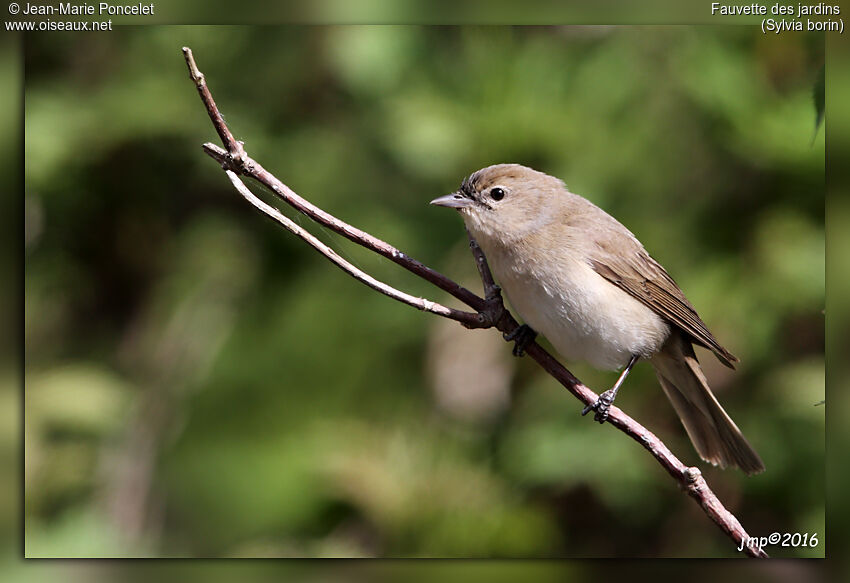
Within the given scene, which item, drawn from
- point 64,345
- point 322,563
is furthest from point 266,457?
point 64,345

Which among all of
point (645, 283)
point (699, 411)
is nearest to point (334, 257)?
point (645, 283)

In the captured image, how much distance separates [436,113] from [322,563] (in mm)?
1774

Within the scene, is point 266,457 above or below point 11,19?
below

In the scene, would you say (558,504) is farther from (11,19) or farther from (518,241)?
(11,19)

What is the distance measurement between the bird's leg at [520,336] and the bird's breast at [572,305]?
43 mm

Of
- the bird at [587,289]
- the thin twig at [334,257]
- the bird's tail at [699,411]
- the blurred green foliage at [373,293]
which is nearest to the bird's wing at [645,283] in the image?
the bird at [587,289]

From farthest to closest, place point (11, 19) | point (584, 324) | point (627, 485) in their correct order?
point (627, 485) < point (11, 19) < point (584, 324)

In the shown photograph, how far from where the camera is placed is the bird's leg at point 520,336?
262 centimetres

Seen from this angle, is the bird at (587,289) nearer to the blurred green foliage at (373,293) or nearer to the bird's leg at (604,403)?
the bird's leg at (604,403)

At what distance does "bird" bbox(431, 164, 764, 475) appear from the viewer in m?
2.67

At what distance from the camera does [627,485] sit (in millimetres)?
3510

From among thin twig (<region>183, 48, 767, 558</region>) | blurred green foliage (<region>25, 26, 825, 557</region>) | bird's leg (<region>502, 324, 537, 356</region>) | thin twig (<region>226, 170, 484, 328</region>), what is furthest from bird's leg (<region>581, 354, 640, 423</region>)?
blurred green foliage (<region>25, 26, 825, 557</region>)

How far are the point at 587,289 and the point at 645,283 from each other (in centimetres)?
28

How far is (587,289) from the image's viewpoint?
2.72 meters
